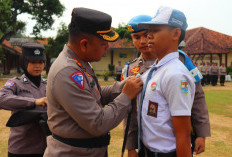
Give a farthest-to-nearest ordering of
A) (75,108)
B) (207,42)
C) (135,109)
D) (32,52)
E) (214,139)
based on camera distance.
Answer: (207,42) < (214,139) < (32,52) < (135,109) < (75,108)

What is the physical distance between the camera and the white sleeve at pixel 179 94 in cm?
161

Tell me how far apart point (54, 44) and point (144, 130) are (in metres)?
28.6

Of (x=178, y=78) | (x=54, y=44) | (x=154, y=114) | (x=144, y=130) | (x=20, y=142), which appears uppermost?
(x=178, y=78)

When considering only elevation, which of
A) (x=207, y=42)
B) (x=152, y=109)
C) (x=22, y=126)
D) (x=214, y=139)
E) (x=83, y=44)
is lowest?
(x=207, y=42)

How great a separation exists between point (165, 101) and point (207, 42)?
30.8 metres

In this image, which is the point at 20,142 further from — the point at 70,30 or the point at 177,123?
the point at 177,123

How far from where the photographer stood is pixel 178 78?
5.36ft

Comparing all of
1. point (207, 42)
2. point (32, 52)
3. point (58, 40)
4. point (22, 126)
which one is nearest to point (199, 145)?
point (22, 126)

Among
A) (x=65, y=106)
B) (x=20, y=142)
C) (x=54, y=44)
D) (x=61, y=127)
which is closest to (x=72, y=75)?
(x=65, y=106)

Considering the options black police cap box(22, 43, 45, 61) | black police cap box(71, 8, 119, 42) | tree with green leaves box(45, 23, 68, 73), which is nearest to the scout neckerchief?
black police cap box(71, 8, 119, 42)

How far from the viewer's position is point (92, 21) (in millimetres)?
1745

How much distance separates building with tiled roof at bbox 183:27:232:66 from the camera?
28.2m

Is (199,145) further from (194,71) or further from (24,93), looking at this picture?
(24,93)

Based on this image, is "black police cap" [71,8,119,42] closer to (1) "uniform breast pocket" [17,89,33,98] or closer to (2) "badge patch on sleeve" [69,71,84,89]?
(2) "badge patch on sleeve" [69,71,84,89]
